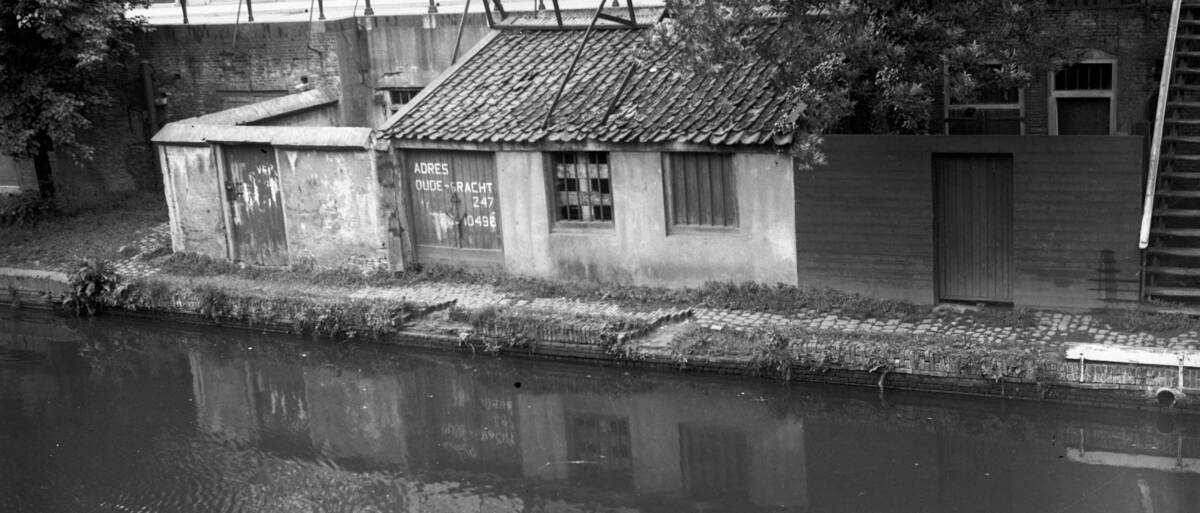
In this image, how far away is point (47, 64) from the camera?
21344mm

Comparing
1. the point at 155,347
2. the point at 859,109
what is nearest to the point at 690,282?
the point at 859,109

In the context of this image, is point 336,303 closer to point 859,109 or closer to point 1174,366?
point 859,109

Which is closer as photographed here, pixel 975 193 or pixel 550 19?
pixel 975 193

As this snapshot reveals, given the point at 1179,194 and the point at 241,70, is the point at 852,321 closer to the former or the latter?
the point at 1179,194

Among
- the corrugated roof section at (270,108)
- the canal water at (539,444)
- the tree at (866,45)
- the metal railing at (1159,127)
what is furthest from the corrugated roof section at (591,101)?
the metal railing at (1159,127)

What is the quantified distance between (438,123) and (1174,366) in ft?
32.3

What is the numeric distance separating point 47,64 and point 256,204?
478 cm

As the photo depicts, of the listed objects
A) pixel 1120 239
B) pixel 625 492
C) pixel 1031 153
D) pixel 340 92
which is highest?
pixel 340 92

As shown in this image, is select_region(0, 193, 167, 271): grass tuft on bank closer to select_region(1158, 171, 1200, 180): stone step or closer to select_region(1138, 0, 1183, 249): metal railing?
select_region(1138, 0, 1183, 249): metal railing

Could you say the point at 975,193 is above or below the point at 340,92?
below

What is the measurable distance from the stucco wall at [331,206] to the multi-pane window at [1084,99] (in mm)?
9152

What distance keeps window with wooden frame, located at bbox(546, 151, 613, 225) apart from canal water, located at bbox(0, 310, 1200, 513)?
2333 millimetres

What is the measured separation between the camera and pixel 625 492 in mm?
12891

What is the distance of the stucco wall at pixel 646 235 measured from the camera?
1627 cm
